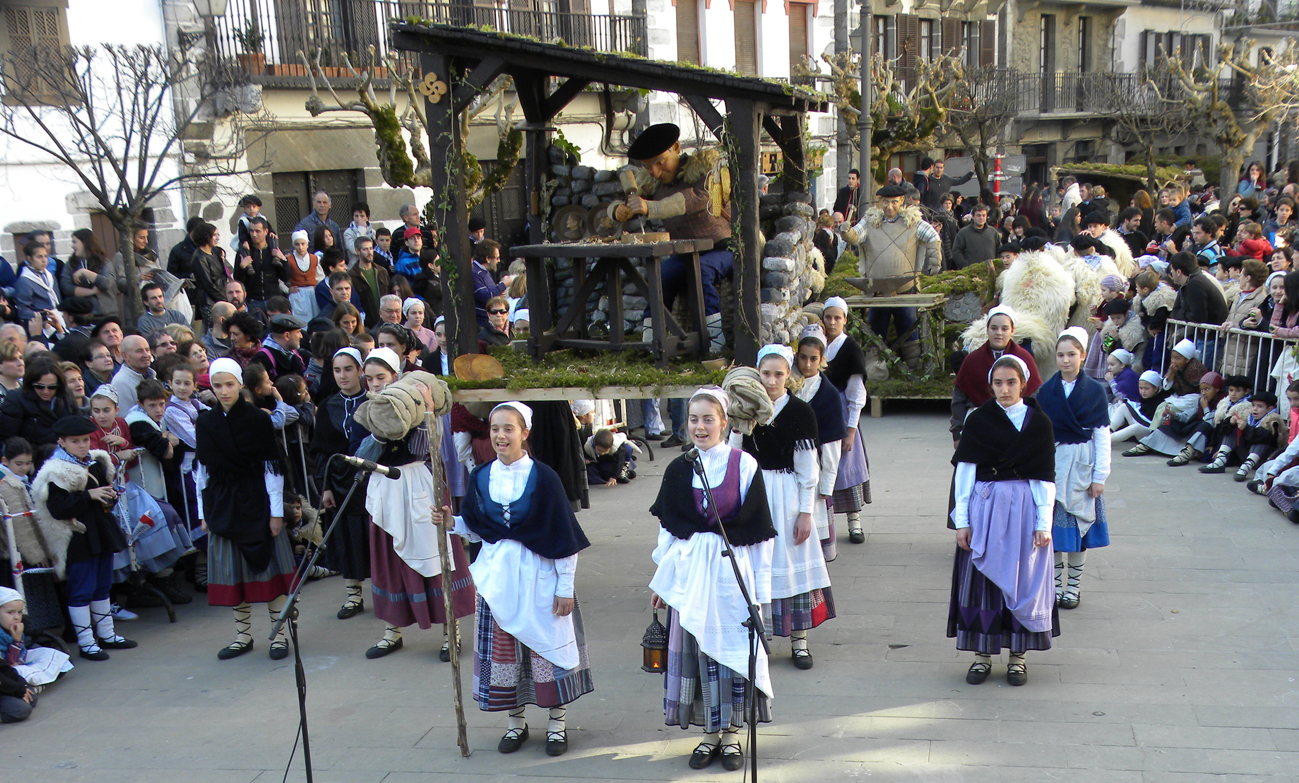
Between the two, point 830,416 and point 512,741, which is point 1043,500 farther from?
point 512,741

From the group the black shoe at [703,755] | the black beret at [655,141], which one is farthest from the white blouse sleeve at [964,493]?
the black beret at [655,141]

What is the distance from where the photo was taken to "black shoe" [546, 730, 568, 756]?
5434 mm

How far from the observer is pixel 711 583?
5.17m

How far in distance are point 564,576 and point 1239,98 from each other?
3120 cm

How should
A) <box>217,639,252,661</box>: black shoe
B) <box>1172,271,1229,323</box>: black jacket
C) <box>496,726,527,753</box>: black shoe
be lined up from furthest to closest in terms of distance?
<box>1172,271,1229,323</box>: black jacket → <box>217,639,252,661</box>: black shoe → <box>496,726,527,753</box>: black shoe

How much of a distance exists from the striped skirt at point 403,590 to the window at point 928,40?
2529 cm

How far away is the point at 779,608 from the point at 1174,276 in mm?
7184

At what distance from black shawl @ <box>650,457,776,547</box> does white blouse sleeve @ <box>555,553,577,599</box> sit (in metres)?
0.49

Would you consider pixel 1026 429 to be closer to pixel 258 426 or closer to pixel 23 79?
pixel 258 426

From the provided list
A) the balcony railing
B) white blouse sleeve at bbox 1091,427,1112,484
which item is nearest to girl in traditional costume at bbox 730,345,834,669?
white blouse sleeve at bbox 1091,427,1112,484

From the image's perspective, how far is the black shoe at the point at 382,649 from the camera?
6.86 metres

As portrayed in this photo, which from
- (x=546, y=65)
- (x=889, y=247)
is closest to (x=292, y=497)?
(x=546, y=65)

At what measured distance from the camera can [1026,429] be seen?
577 cm

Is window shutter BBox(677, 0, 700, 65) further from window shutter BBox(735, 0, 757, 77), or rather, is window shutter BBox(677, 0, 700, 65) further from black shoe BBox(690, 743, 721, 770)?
black shoe BBox(690, 743, 721, 770)
